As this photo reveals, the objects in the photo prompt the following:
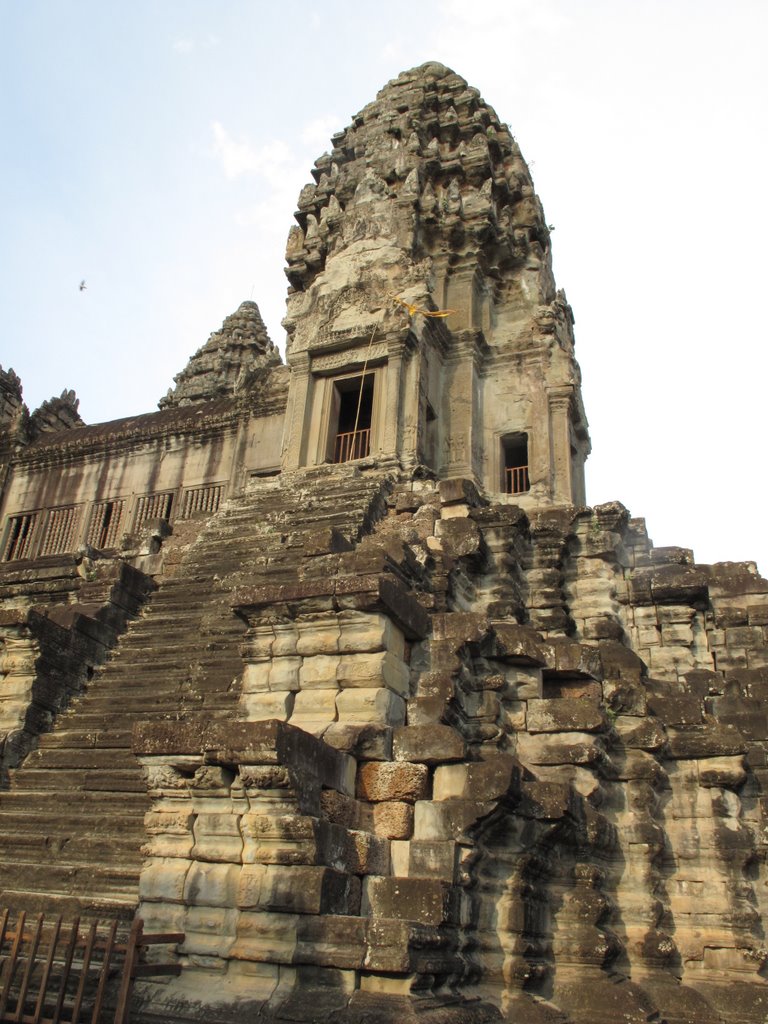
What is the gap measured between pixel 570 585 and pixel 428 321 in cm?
655

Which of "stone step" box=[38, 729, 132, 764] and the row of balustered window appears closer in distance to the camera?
"stone step" box=[38, 729, 132, 764]

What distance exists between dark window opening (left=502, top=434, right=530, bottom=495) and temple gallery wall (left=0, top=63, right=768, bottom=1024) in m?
0.09

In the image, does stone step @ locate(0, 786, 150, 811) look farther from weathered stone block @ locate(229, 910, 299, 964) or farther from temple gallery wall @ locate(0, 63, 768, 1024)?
weathered stone block @ locate(229, 910, 299, 964)

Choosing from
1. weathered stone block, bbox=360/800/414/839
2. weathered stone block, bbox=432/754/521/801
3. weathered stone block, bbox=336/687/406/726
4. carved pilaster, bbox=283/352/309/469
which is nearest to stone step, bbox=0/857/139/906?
weathered stone block, bbox=360/800/414/839

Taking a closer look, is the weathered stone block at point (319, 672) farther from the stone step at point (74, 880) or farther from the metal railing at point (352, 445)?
the metal railing at point (352, 445)

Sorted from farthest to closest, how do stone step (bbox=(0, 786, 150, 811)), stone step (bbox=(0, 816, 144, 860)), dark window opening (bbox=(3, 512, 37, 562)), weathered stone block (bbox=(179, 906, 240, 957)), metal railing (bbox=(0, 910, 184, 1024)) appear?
dark window opening (bbox=(3, 512, 37, 562)) < stone step (bbox=(0, 786, 150, 811)) < stone step (bbox=(0, 816, 144, 860)) < weathered stone block (bbox=(179, 906, 240, 957)) < metal railing (bbox=(0, 910, 184, 1024))

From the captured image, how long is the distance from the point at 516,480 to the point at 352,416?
3.41 meters

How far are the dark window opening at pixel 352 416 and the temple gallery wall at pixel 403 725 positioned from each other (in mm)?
86

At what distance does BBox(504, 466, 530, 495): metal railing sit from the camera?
55.0 feet

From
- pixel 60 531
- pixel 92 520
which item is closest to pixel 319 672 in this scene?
pixel 92 520

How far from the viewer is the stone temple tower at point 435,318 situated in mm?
15945

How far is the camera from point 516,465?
17.6 metres

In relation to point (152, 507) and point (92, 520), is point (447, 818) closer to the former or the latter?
point (152, 507)

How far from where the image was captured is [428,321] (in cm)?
1644
